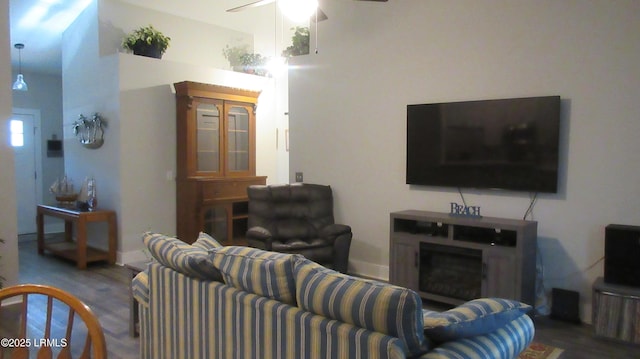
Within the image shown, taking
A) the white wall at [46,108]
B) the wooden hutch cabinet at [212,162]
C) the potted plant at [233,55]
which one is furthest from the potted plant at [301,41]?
the white wall at [46,108]

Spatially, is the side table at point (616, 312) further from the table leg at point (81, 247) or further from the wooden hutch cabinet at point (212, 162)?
the table leg at point (81, 247)

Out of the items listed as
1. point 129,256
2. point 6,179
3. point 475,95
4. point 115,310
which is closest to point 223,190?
point 129,256

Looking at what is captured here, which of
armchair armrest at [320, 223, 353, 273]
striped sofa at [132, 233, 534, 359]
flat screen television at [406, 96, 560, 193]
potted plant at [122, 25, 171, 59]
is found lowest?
armchair armrest at [320, 223, 353, 273]

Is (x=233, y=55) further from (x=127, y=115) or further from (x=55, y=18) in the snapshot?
(x=55, y=18)

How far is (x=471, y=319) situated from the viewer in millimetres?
1535

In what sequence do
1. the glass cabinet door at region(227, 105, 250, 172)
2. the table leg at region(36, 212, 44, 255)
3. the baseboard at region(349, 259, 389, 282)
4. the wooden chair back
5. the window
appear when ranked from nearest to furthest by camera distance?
the wooden chair back, the baseboard at region(349, 259, 389, 282), the table leg at region(36, 212, 44, 255), the glass cabinet door at region(227, 105, 250, 172), the window

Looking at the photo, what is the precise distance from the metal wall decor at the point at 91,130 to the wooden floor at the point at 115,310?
1480mm

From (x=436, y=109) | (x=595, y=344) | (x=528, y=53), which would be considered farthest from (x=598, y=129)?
(x=595, y=344)

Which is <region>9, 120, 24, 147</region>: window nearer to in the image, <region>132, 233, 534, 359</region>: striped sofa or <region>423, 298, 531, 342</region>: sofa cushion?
<region>132, 233, 534, 359</region>: striped sofa

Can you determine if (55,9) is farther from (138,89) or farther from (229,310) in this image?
(229,310)

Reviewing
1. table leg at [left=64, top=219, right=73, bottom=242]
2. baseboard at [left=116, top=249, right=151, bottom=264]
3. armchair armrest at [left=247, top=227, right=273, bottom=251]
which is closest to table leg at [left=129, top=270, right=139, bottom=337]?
armchair armrest at [left=247, top=227, right=273, bottom=251]

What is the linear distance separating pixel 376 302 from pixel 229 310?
2.57ft

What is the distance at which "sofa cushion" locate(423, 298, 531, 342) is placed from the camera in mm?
1494

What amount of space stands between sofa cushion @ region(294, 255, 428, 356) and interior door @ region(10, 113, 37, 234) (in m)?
7.57
